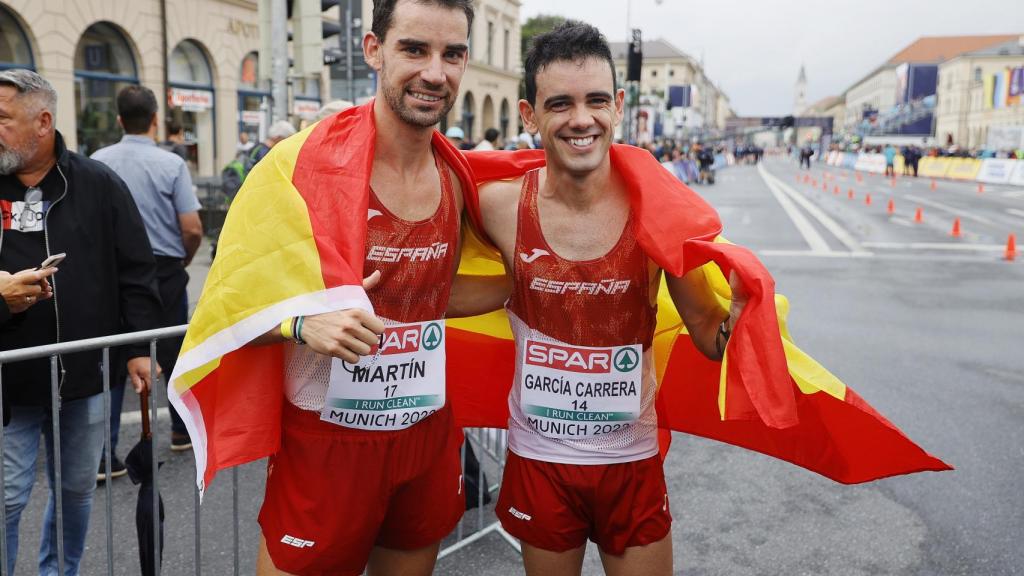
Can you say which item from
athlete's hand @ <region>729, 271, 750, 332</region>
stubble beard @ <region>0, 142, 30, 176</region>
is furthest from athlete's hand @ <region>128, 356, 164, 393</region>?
athlete's hand @ <region>729, 271, 750, 332</region>

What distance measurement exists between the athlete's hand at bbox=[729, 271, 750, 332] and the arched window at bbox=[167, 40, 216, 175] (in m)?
20.2

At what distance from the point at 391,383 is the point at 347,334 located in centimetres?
44

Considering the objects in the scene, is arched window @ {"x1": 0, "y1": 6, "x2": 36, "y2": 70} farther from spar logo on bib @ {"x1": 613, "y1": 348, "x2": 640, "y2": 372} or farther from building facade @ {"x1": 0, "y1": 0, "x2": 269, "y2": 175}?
spar logo on bib @ {"x1": 613, "y1": 348, "x2": 640, "y2": 372}

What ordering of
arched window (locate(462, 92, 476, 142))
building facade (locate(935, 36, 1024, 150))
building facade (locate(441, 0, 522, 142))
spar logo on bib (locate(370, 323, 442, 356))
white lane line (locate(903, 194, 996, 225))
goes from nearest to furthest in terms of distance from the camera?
spar logo on bib (locate(370, 323, 442, 356))
white lane line (locate(903, 194, 996, 225))
arched window (locate(462, 92, 476, 142))
building facade (locate(441, 0, 522, 142))
building facade (locate(935, 36, 1024, 150))

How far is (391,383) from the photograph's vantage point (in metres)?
2.36

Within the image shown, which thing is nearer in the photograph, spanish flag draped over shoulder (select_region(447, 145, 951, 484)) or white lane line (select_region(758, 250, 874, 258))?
spanish flag draped over shoulder (select_region(447, 145, 951, 484))

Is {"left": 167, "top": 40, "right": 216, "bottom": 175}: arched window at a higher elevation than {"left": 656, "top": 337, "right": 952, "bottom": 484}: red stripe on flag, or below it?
higher

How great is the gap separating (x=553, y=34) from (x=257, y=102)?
22.9 meters

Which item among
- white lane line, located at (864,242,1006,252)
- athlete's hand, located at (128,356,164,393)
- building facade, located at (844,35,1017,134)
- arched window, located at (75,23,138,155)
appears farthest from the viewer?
building facade, located at (844,35,1017,134)

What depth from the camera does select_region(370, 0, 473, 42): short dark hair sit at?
2.30 m

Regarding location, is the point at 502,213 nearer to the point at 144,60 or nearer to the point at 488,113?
the point at 144,60

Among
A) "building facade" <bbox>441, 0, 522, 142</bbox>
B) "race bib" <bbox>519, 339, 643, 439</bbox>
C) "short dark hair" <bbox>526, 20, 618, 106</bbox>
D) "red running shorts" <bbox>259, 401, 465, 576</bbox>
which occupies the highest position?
"building facade" <bbox>441, 0, 522, 142</bbox>

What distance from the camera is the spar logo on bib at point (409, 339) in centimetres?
234

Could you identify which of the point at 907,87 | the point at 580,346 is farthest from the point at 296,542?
the point at 907,87
